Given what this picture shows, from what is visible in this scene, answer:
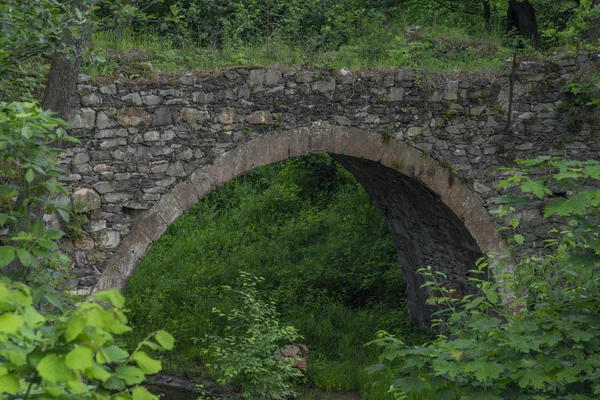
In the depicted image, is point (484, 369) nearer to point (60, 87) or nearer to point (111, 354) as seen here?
point (111, 354)

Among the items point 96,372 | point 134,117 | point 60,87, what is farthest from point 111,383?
point 134,117

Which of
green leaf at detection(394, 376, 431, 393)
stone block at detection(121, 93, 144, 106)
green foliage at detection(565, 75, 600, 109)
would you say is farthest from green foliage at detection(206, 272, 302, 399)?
green leaf at detection(394, 376, 431, 393)

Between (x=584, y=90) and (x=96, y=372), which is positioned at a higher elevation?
(x=584, y=90)

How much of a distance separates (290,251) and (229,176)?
466 cm

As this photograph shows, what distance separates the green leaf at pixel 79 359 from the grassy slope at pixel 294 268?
19.4 feet

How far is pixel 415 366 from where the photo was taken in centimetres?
387

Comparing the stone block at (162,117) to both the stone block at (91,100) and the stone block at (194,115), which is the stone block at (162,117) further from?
the stone block at (91,100)

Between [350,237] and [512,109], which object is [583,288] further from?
[350,237]

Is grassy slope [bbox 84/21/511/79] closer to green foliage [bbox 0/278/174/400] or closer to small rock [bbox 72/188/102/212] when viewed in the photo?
small rock [bbox 72/188/102/212]

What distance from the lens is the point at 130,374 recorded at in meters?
2.06

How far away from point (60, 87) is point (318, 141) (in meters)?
2.34

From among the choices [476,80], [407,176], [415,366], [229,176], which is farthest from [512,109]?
[415,366]

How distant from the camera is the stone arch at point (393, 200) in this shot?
242 inches

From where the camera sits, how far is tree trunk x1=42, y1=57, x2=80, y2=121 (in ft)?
17.3
